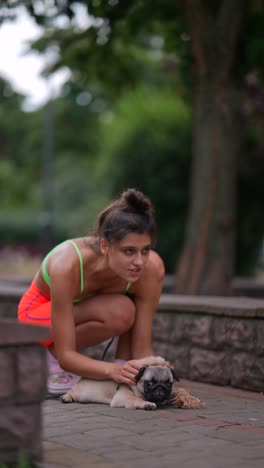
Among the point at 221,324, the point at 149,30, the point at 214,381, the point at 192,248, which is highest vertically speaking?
the point at 149,30

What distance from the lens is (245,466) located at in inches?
146

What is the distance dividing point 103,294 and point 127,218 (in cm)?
77

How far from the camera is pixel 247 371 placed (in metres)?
6.05

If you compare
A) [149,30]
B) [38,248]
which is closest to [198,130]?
[149,30]

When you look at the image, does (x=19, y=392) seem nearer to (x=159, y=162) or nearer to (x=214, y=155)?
(x=214, y=155)

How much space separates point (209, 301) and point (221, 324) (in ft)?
1.85

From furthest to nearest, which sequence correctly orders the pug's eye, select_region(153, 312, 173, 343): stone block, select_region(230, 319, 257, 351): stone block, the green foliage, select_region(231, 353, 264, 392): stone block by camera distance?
the green foliage, select_region(153, 312, 173, 343): stone block, select_region(230, 319, 257, 351): stone block, select_region(231, 353, 264, 392): stone block, the pug's eye

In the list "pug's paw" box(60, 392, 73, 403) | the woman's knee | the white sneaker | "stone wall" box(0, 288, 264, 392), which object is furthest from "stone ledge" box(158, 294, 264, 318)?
"pug's paw" box(60, 392, 73, 403)

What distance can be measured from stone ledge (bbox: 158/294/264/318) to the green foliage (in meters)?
7.93

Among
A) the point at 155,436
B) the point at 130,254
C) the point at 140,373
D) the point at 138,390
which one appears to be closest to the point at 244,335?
the point at 138,390

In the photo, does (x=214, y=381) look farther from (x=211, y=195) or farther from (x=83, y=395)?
(x=211, y=195)

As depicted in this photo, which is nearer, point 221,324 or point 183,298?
point 221,324

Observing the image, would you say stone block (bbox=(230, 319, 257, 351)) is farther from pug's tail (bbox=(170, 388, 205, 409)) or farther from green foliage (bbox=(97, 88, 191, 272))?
green foliage (bbox=(97, 88, 191, 272))

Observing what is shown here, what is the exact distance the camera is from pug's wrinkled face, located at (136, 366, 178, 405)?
491cm
